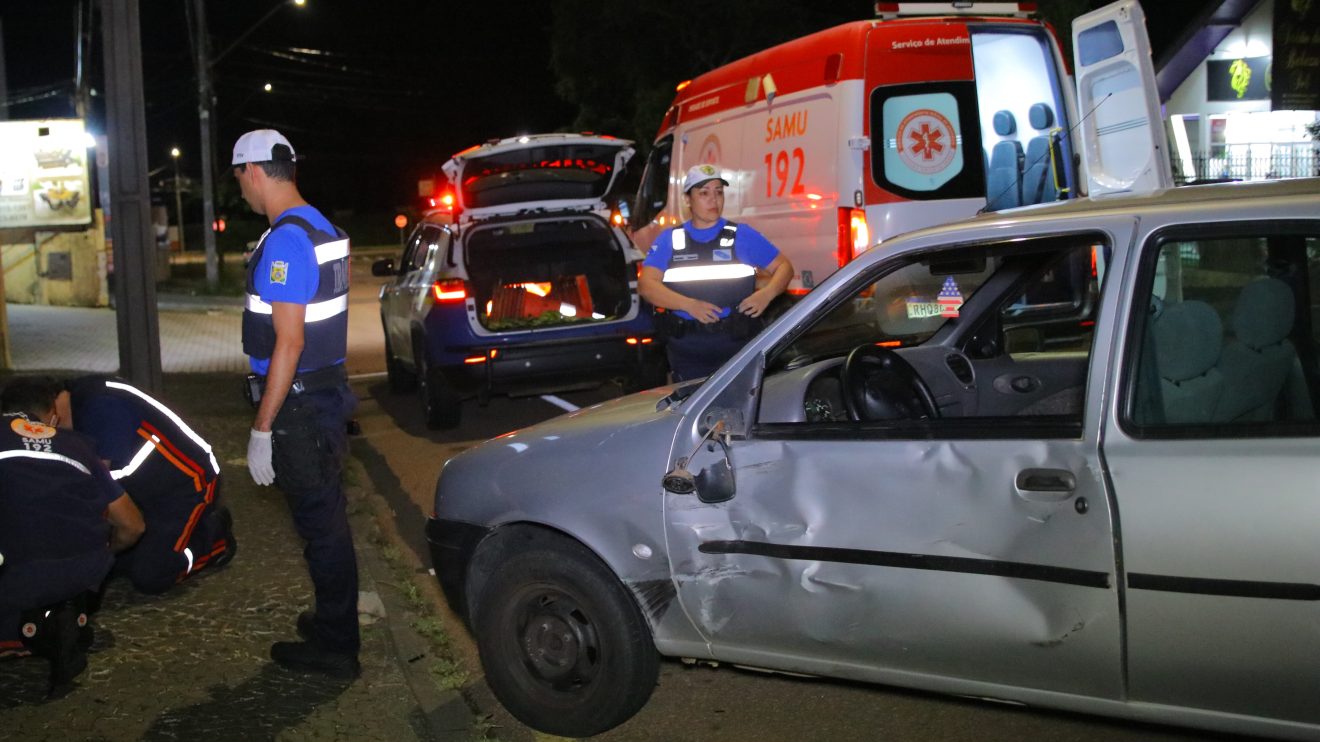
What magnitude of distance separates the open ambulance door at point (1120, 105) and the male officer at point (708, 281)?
187cm

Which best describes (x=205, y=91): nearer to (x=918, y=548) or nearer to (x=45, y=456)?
(x=45, y=456)

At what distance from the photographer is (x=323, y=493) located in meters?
4.50

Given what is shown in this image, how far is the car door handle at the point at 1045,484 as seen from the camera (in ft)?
10.6

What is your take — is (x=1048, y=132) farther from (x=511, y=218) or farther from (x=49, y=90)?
(x=49, y=90)

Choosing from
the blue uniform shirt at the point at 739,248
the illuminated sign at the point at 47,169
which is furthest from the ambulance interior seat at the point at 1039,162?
the illuminated sign at the point at 47,169

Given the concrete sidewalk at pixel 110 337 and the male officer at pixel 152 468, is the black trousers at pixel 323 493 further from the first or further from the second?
the concrete sidewalk at pixel 110 337

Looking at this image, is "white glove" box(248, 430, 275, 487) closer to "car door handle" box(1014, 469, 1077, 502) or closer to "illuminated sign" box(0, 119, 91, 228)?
"car door handle" box(1014, 469, 1077, 502)

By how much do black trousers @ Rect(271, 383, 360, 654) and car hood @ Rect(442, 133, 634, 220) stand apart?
5143 mm

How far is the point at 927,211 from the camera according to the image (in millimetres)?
8688

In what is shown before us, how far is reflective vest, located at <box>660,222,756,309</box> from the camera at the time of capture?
20.3 ft

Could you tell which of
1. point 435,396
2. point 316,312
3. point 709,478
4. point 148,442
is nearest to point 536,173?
point 435,396

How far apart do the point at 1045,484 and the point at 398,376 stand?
9325mm

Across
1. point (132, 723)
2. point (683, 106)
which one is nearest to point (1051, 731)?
point (132, 723)

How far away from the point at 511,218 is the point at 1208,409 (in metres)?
6.86
